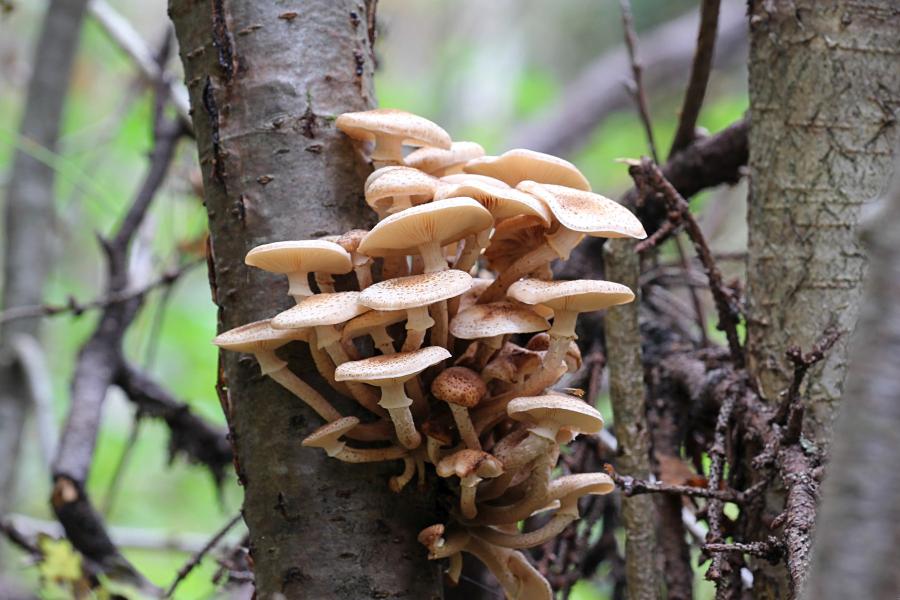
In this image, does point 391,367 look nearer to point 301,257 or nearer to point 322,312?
point 322,312

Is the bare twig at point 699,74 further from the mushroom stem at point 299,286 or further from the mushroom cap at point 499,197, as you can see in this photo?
the mushroom stem at point 299,286

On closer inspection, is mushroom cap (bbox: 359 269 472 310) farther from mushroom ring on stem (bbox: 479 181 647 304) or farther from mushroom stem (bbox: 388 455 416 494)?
mushroom stem (bbox: 388 455 416 494)

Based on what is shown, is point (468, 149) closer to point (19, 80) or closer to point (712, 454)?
point (712, 454)

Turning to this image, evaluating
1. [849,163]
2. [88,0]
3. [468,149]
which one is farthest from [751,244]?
[88,0]

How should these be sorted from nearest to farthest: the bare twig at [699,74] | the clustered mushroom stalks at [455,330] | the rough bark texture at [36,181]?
1. the clustered mushroom stalks at [455,330]
2. the bare twig at [699,74]
3. the rough bark texture at [36,181]

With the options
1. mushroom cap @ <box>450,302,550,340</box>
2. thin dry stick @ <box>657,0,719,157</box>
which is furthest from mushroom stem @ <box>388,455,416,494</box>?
thin dry stick @ <box>657,0,719,157</box>

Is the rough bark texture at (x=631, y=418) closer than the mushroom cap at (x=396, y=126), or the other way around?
the mushroom cap at (x=396, y=126)

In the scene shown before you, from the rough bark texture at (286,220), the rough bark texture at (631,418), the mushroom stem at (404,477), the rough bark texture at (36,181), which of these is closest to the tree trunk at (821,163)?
the rough bark texture at (631,418)
